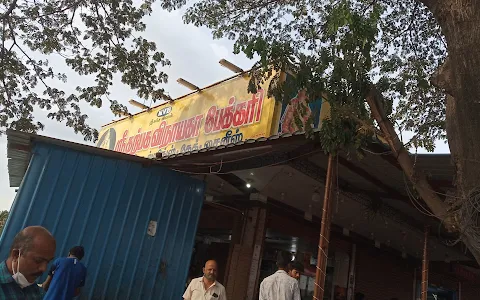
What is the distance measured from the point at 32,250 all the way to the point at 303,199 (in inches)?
339

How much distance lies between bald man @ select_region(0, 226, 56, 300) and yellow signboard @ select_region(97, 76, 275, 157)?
5.49m

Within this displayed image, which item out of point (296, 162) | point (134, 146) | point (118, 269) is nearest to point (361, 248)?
point (296, 162)

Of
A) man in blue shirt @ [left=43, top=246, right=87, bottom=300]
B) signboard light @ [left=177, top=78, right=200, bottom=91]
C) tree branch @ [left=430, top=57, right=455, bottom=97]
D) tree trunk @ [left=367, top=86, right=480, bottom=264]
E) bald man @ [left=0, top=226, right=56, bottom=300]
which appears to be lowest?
man in blue shirt @ [left=43, top=246, right=87, bottom=300]

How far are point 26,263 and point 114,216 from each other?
521 cm

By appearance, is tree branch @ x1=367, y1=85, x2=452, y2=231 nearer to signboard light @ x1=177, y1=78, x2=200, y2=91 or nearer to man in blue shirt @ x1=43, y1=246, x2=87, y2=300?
man in blue shirt @ x1=43, y1=246, x2=87, y2=300

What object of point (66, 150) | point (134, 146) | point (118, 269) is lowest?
point (118, 269)

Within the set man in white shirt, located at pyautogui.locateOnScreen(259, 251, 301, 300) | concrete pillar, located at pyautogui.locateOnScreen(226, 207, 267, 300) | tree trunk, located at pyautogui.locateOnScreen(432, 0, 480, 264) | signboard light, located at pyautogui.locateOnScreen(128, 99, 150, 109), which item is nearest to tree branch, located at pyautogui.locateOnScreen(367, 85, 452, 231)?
tree trunk, located at pyautogui.locateOnScreen(432, 0, 480, 264)

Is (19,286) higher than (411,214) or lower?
lower

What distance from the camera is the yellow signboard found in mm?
7809

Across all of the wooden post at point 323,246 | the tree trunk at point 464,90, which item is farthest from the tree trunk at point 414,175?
the wooden post at point 323,246

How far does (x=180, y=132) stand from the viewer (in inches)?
384

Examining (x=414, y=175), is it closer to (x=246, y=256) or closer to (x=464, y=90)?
(x=464, y=90)

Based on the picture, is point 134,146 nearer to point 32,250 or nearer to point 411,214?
point 411,214

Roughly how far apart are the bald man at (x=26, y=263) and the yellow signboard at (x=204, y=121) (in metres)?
5.49
